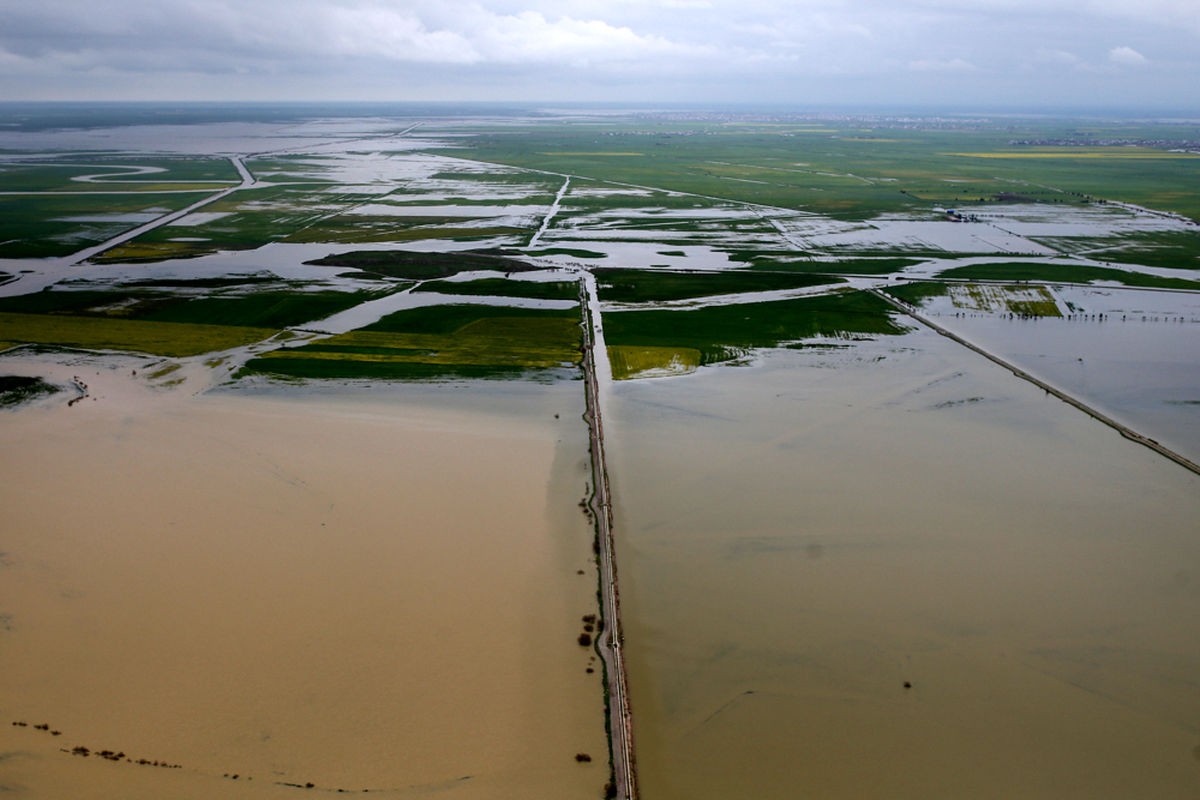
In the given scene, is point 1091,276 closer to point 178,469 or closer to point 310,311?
point 310,311

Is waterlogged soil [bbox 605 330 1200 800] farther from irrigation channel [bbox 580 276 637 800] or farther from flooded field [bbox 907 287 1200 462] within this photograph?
flooded field [bbox 907 287 1200 462]

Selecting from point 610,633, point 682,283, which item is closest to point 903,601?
point 610,633

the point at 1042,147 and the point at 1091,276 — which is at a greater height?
the point at 1042,147

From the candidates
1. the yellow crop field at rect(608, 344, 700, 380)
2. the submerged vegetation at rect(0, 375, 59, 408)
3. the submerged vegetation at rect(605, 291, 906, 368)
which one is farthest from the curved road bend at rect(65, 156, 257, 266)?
the yellow crop field at rect(608, 344, 700, 380)

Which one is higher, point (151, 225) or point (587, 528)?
point (151, 225)

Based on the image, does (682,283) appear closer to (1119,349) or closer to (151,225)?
(1119,349)

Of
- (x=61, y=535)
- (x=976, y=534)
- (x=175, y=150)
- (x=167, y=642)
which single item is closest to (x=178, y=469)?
(x=61, y=535)
